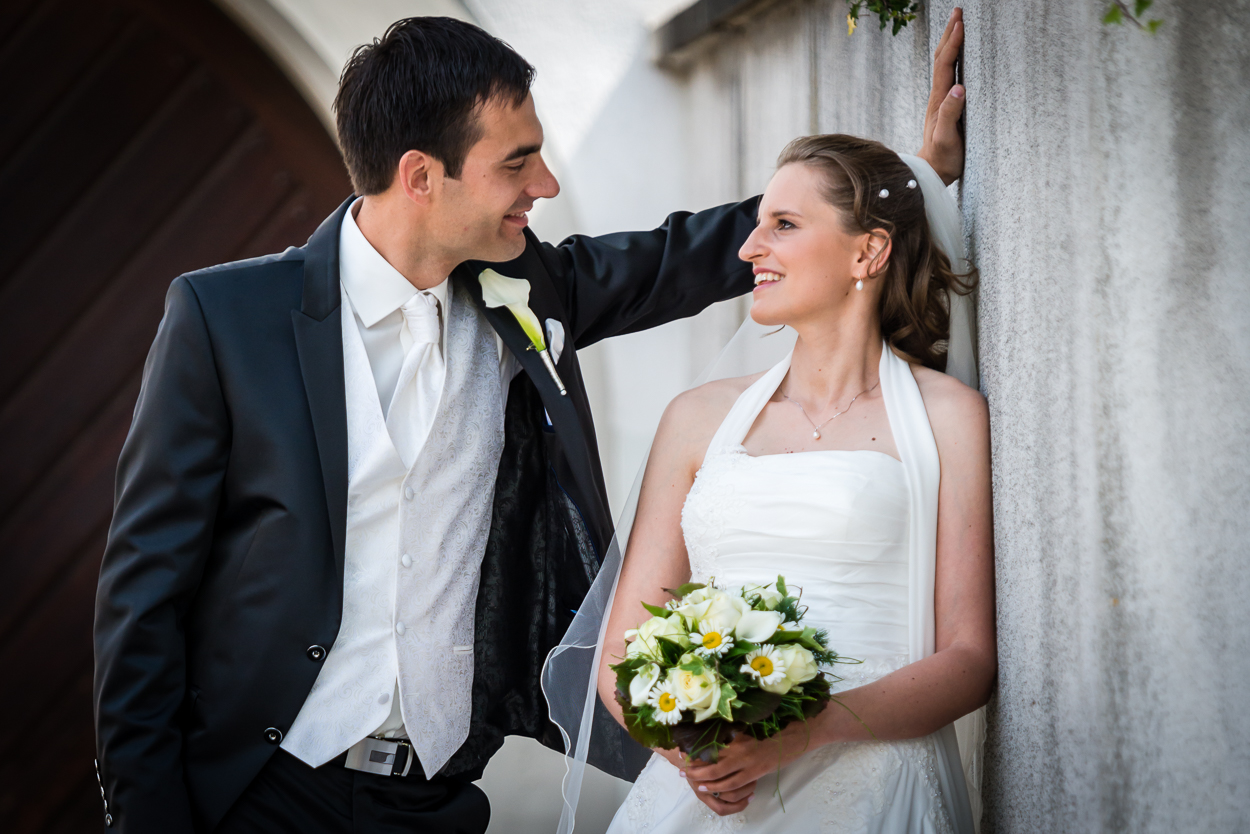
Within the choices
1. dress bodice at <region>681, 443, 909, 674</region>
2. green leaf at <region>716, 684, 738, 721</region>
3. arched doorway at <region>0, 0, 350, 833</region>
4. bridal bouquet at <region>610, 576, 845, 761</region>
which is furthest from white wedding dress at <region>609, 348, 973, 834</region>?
arched doorway at <region>0, 0, 350, 833</region>

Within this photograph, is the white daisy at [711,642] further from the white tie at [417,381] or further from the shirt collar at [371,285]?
the shirt collar at [371,285]

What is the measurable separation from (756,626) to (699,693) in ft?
0.59

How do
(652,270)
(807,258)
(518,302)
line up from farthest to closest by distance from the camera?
1. (652,270)
2. (518,302)
3. (807,258)

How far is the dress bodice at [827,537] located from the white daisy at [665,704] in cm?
49

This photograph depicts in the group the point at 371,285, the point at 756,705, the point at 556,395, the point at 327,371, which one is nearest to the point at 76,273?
the point at 371,285

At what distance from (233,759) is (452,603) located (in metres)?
0.57

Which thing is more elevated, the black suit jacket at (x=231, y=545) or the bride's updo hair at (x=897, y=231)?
the bride's updo hair at (x=897, y=231)

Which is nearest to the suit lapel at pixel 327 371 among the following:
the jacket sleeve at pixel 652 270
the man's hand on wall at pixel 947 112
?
the jacket sleeve at pixel 652 270

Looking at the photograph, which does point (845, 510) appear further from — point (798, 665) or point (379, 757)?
point (379, 757)

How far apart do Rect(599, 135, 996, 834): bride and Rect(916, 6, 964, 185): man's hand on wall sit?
11cm

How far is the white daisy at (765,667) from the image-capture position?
1748 millimetres

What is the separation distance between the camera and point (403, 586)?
2.28 meters

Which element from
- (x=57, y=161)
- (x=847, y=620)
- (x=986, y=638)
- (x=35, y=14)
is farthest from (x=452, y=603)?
(x=35, y=14)

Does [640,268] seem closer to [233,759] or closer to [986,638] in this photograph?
[986,638]
